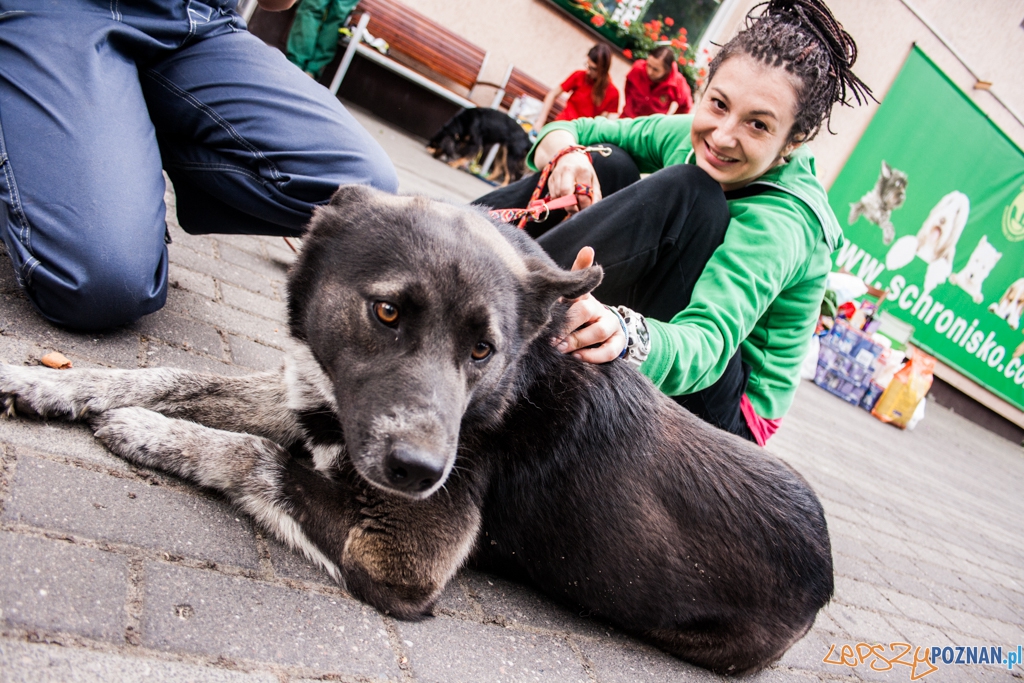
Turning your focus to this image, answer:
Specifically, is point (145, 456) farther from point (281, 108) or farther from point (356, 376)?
point (281, 108)

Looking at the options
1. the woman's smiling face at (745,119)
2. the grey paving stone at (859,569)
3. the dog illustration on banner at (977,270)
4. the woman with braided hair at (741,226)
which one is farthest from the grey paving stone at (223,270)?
the dog illustration on banner at (977,270)

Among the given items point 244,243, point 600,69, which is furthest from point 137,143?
point 600,69

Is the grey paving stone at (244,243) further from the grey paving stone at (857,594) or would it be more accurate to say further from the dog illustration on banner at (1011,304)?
the dog illustration on banner at (1011,304)

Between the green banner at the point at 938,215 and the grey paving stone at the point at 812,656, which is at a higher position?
the green banner at the point at 938,215

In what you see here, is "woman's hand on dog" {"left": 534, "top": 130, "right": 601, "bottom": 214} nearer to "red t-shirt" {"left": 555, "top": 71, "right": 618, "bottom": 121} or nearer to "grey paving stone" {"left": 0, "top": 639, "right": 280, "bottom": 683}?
"grey paving stone" {"left": 0, "top": 639, "right": 280, "bottom": 683}

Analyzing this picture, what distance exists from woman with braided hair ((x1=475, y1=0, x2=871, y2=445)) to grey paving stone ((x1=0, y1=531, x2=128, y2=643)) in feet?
6.21

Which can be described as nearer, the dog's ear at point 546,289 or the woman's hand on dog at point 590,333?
the dog's ear at point 546,289

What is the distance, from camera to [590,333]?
A: 92.3 inches

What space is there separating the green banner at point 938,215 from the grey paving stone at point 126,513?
12.2 m

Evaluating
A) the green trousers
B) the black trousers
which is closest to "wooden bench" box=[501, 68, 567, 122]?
the green trousers

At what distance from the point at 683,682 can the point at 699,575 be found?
382 millimetres

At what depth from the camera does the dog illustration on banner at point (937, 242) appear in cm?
1257

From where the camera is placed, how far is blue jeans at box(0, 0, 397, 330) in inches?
95.9

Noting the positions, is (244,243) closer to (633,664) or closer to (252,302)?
(252,302)
